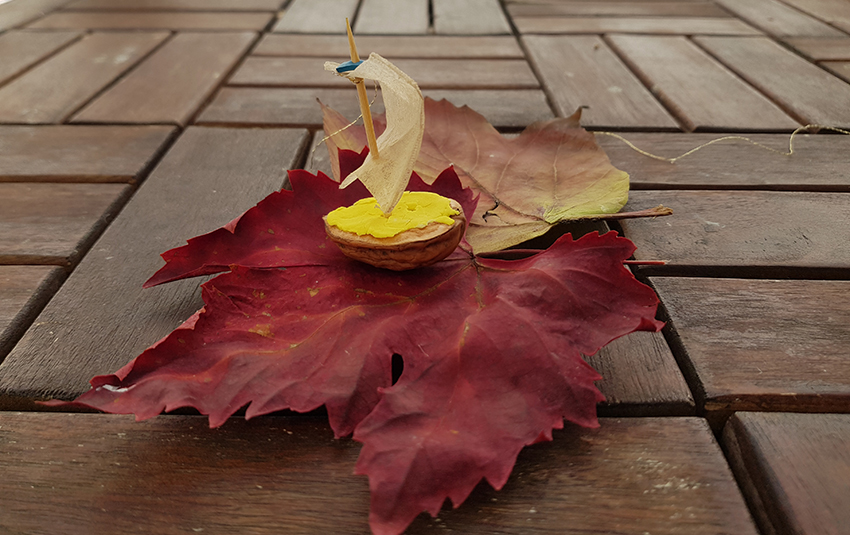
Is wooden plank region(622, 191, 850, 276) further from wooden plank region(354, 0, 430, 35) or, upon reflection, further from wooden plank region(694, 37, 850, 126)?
wooden plank region(354, 0, 430, 35)

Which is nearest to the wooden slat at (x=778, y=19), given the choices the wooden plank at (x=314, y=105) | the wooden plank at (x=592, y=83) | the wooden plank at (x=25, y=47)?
the wooden plank at (x=592, y=83)

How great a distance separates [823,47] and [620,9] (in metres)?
0.43

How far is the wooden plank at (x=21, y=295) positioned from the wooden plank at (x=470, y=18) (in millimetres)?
886

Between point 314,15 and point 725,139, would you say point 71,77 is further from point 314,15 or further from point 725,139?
point 725,139

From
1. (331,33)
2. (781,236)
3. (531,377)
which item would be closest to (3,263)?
(531,377)

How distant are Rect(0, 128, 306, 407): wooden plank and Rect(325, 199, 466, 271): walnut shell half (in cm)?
15

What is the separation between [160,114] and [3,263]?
13.9 inches

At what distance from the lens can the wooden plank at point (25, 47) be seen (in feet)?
3.09

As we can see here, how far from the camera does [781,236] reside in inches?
18.9

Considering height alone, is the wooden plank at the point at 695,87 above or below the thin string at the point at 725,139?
above

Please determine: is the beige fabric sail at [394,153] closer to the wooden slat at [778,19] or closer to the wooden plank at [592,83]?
the wooden plank at [592,83]

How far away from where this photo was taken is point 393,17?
1.24 metres

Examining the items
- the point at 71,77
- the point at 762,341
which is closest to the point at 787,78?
the point at 762,341

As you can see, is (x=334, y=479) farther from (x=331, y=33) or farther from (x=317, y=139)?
(x=331, y=33)
